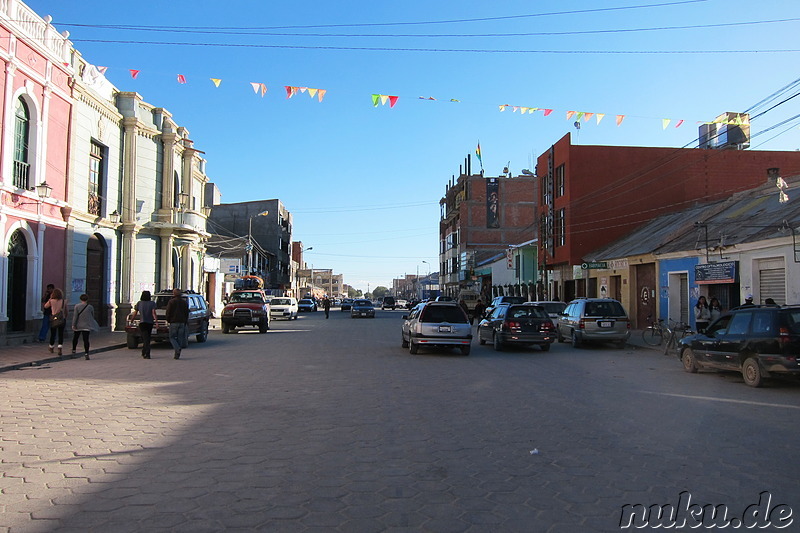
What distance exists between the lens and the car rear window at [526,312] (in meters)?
19.0

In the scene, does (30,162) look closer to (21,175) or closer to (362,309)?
(21,175)

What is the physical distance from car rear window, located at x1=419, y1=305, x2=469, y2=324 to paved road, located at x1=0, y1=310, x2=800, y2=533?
4.68 meters

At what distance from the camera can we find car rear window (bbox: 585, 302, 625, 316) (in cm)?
2000

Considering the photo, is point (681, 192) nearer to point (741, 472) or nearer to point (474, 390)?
point (474, 390)

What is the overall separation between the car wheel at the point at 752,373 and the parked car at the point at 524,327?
290 inches

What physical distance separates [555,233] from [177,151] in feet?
77.3

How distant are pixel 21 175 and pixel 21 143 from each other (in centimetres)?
102

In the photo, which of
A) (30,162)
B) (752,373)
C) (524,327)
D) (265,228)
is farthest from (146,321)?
(265,228)

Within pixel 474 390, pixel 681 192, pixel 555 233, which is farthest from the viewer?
pixel 555 233

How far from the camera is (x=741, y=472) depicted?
5750 mm

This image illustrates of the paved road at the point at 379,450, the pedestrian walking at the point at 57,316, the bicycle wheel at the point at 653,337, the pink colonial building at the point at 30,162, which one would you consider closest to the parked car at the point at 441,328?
the paved road at the point at 379,450

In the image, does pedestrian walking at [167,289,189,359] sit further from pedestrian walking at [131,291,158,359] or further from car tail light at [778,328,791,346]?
car tail light at [778,328,791,346]

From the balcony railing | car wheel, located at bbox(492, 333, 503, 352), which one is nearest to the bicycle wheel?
car wheel, located at bbox(492, 333, 503, 352)

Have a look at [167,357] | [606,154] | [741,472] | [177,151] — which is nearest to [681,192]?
[606,154]
